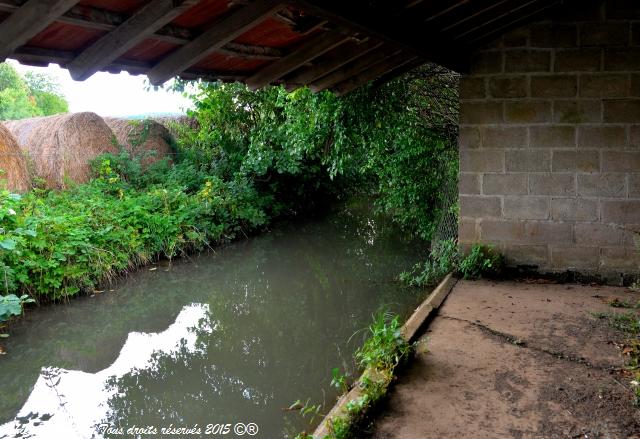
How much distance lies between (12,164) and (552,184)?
8227mm

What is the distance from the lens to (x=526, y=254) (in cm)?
563

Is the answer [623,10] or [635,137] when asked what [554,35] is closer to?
[623,10]

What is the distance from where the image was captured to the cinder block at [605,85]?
204 inches

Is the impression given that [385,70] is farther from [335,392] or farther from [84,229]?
[84,229]

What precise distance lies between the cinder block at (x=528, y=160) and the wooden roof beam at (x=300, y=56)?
241 centimetres

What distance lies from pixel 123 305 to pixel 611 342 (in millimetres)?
5391

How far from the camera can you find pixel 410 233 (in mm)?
10453

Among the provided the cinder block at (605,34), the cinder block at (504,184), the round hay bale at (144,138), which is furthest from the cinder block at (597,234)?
the round hay bale at (144,138)

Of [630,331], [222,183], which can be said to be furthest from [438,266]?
[222,183]

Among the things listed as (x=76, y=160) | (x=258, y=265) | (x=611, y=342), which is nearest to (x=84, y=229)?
(x=258, y=265)

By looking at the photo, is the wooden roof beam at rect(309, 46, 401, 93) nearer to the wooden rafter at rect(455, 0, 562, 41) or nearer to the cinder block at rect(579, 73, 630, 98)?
the wooden rafter at rect(455, 0, 562, 41)

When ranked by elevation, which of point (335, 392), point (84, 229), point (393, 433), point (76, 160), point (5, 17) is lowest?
point (335, 392)

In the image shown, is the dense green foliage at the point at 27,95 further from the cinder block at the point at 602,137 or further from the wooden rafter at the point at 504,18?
the cinder block at the point at 602,137

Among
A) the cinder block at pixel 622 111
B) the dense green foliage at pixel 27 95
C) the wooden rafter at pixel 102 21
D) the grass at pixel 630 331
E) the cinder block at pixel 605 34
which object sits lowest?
the grass at pixel 630 331
